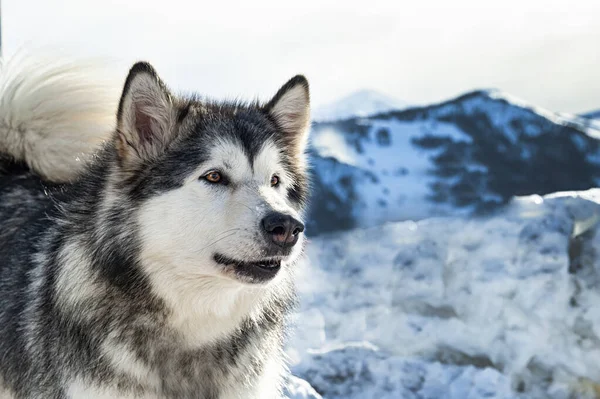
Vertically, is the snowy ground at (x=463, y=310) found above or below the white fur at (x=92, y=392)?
below

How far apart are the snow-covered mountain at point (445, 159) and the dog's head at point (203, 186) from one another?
11.5 ft

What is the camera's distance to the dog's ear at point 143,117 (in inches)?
105

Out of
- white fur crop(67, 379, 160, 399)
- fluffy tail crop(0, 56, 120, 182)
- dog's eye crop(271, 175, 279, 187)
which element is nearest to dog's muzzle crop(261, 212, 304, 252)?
dog's eye crop(271, 175, 279, 187)

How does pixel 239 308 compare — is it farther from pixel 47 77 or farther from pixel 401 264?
pixel 401 264

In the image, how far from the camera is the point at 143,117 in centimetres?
276

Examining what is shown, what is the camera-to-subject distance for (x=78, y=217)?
9.14 ft

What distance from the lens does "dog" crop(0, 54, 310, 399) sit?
2535 mm

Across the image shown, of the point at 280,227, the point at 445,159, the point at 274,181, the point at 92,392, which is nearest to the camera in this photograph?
the point at 280,227

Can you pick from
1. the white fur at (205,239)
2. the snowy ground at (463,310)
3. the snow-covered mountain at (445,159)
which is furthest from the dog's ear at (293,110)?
the snow-covered mountain at (445,159)

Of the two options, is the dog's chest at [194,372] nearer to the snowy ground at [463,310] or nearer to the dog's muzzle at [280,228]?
the dog's muzzle at [280,228]

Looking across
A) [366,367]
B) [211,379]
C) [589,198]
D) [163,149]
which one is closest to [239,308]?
[211,379]

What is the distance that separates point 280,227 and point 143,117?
30.9 inches

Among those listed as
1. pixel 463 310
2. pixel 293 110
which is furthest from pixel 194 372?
pixel 463 310

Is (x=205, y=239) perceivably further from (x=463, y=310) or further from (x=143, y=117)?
(x=463, y=310)
